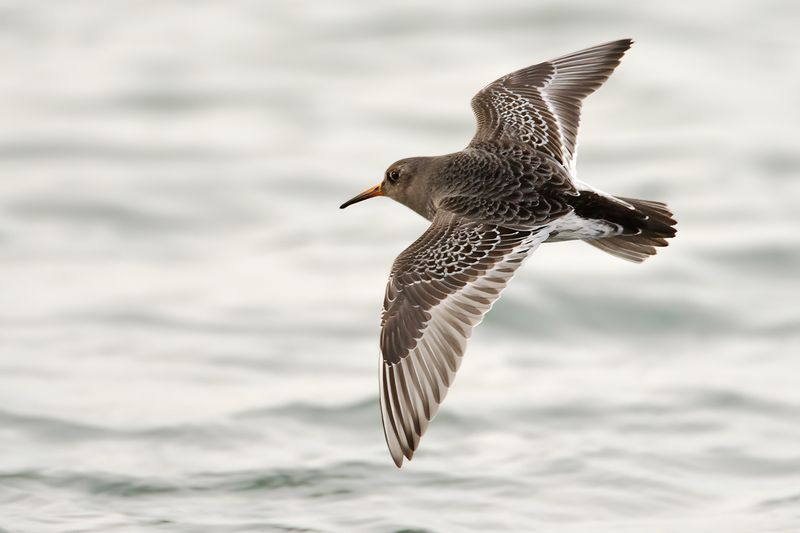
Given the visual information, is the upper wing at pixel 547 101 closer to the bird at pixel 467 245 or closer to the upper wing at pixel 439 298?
the bird at pixel 467 245

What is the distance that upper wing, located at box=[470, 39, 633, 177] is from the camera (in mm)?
9789

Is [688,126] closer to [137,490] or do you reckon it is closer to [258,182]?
[258,182]

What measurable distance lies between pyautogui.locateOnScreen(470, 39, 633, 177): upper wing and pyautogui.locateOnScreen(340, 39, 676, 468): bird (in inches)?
12.4

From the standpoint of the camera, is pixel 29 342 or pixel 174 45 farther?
pixel 174 45

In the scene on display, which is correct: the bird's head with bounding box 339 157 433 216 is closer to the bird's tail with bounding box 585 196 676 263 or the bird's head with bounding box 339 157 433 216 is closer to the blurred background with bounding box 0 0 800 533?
the bird's tail with bounding box 585 196 676 263

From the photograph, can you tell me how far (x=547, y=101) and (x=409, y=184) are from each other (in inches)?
47.3

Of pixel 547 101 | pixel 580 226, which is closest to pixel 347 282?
pixel 547 101

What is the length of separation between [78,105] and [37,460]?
21.7 feet

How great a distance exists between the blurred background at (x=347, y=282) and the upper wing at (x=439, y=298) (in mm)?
1653

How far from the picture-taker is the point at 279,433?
1155 cm

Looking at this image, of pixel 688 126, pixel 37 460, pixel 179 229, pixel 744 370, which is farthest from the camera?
pixel 688 126

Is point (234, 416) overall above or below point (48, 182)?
below

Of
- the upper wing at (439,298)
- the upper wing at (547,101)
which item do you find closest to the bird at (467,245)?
the upper wing at (439,298)

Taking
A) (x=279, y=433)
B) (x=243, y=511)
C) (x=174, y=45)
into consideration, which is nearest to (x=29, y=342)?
(x=279, y=433)
